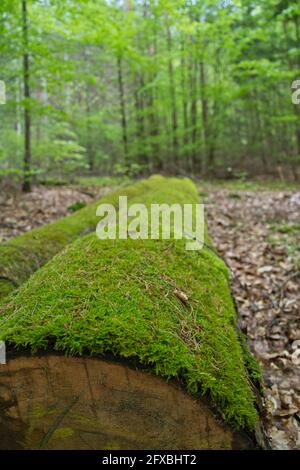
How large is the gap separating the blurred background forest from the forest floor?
4.69ft

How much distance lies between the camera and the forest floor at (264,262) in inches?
110

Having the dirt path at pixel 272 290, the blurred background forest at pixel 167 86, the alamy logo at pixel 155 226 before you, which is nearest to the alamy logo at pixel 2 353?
the alamy logo at pixel 155 226

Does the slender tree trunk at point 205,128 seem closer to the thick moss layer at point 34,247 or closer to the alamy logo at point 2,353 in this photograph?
the thick moss layer at point 34,247

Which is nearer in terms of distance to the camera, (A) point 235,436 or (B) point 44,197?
(A) point 235,436

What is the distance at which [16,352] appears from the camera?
1.60 meters

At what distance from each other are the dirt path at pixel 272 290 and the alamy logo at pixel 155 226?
1005mm

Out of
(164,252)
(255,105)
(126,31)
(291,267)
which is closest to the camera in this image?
(164,252)

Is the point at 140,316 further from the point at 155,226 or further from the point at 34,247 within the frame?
the point at 34,247

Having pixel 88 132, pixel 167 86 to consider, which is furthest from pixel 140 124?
pixel 88 132

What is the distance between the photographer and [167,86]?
52.2 feet

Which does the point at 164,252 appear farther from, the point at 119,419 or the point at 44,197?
the point at 44,197

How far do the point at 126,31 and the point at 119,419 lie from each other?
40.2 ft

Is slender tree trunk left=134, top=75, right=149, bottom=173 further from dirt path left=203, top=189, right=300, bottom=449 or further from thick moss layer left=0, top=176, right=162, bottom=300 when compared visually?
thick moss layer left=0, top=176, right=162, bottom=300

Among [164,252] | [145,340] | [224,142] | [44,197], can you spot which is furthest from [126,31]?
[145,340]
